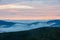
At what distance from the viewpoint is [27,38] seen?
106 cm

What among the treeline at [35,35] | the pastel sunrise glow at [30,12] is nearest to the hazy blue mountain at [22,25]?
the treeline at [35,35]

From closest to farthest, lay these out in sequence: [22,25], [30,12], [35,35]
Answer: [35,35]
[22,25]
[30,12]

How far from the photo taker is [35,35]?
1.08m

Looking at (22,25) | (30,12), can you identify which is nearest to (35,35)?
(22,25)

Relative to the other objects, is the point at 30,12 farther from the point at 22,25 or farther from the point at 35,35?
the point at 35,35

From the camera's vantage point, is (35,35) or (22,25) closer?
(35,35)

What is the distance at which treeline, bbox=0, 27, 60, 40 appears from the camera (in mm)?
1064

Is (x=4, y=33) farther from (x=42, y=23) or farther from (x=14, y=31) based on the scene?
(x=42, y=23)

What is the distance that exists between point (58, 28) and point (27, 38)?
23cm

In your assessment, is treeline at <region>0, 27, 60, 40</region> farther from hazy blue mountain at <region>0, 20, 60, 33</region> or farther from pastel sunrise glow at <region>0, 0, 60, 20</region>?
pastel sunrise glow at <region>0, 0, 60, 20</region>

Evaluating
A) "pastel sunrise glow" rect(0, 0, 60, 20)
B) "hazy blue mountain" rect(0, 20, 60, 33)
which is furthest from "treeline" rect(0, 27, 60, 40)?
"pastel sunrise glow" rect(0, 0, 60, 20)

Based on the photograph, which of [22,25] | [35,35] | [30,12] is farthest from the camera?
[30,12]

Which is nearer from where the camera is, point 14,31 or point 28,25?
point 14,31

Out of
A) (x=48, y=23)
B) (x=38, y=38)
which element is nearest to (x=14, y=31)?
(x=38, y=38)
